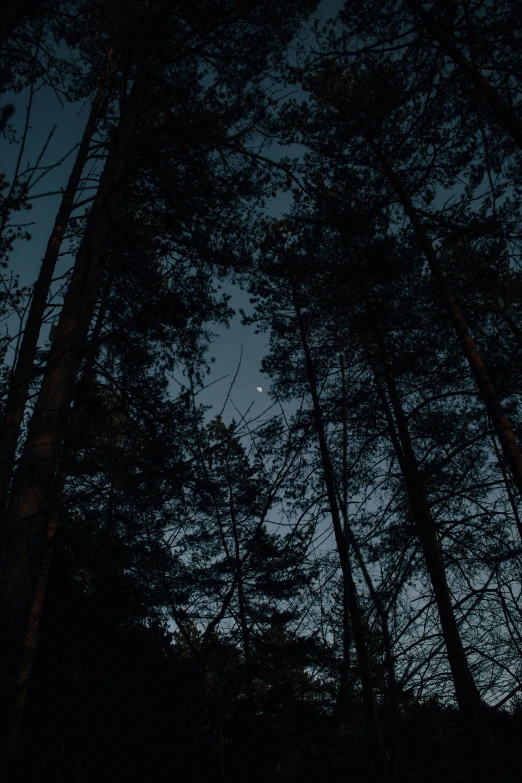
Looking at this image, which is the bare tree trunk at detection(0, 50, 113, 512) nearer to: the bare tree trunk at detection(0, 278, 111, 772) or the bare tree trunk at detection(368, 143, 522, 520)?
the bare tree trunk at detection(0, 278, 111, 772)

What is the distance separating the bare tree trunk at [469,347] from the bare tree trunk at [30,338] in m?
4.48

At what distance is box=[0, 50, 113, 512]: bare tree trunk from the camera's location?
2854 mm

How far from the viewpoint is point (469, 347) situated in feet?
20.9

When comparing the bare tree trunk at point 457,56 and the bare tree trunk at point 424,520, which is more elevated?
the bare tree trunk at point 457,56

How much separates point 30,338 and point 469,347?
5.46m

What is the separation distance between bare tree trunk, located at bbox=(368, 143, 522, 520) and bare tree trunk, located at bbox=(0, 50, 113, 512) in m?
4.48

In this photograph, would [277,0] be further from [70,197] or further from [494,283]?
[494,283]

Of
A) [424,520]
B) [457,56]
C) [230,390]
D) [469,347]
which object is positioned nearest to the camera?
[230,390]

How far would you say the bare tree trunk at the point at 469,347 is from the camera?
5.48 m

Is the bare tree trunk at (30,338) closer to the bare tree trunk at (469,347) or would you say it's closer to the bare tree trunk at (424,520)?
the bare tree trunk at (424,520)

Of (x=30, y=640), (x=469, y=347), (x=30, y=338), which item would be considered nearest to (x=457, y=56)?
(x=469, y=347)

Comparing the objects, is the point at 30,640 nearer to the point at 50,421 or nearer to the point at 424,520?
the point at 50,421

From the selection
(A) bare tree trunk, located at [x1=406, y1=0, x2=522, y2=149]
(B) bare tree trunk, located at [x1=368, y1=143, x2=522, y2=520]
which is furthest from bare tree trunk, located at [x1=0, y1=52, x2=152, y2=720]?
(B) bare tree trunk, located at [x1=368, y1=143, x2=522, y2=520]

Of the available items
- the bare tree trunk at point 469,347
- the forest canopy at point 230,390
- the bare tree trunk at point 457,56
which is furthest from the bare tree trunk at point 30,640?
the bare tree trunk at point 457,56
